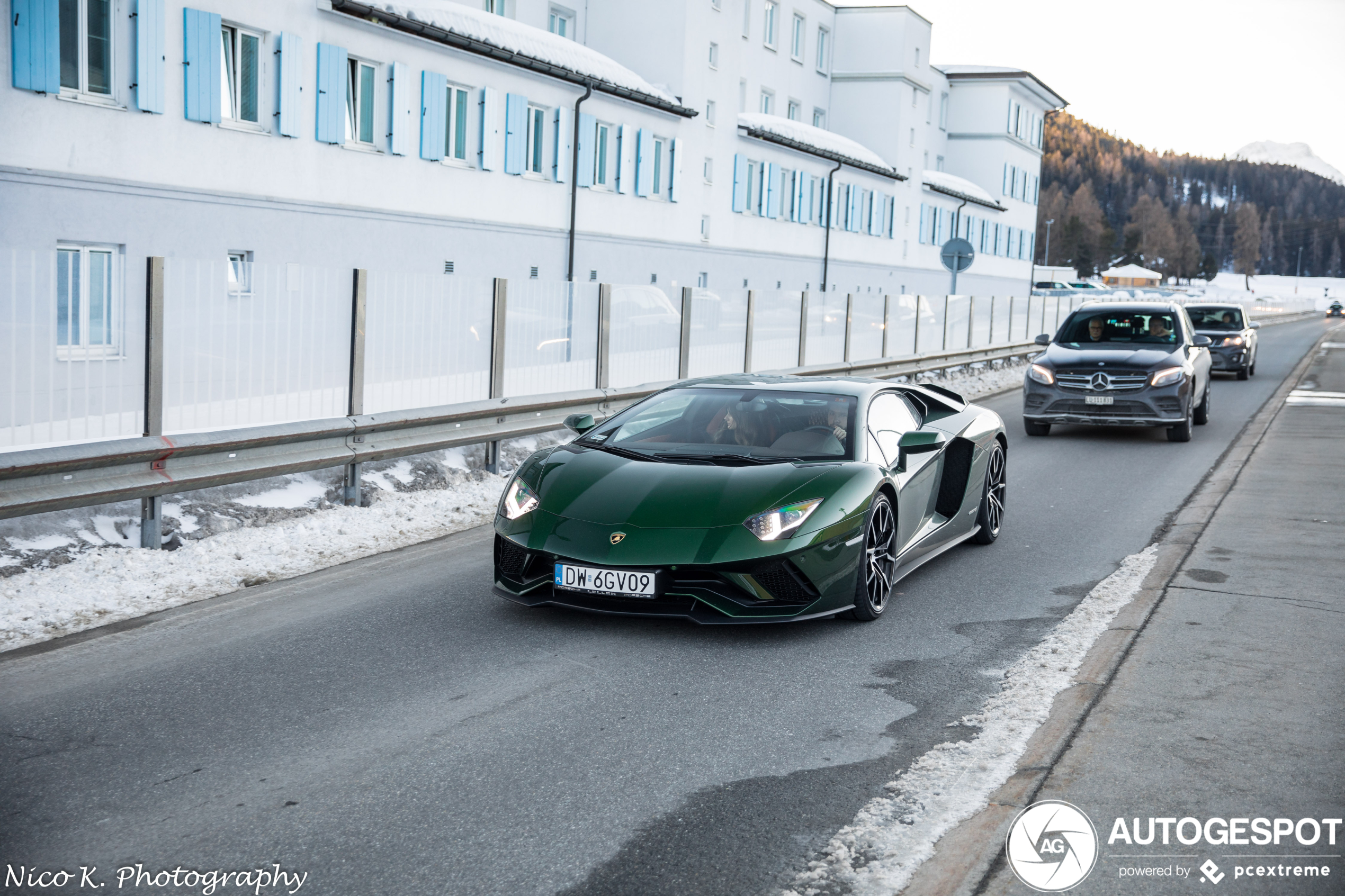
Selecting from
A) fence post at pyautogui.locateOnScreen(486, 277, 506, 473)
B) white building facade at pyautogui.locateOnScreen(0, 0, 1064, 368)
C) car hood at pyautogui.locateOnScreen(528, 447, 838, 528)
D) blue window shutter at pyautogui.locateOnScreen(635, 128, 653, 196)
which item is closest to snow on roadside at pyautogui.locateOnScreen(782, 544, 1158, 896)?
car hood at pyautogui.locateOnScreen(528, 447, 838, 528)

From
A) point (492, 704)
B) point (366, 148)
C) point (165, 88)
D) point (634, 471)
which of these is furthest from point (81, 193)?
point (492, 704)

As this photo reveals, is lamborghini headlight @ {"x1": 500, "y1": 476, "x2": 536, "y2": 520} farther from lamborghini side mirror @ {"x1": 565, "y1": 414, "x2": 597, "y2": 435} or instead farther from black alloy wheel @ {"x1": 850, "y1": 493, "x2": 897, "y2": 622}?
black alloy wheel @ {"x1": 850, "y1": 493, "x2": 897, "y2": 622}

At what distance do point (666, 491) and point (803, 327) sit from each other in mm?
12667

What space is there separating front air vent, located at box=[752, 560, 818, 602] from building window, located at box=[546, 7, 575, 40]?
31339mm

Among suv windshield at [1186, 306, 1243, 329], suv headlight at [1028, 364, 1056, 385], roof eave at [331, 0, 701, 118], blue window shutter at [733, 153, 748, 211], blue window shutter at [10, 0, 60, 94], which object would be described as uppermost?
roof eave at [331, 0, 701, 118]

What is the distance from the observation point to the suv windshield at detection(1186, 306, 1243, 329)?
26500 mm

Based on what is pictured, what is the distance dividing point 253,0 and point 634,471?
1684 cm

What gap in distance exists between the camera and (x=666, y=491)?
6.04m

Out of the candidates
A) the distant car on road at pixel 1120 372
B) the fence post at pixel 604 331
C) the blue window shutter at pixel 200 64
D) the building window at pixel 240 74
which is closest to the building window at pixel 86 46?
the blue window shutter at pixel 200 64

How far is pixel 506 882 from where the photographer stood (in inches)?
133

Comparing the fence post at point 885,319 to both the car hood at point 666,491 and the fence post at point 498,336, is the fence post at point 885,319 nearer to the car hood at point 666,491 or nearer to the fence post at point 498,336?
the fence post at point 498,336

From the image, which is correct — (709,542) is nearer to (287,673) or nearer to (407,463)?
(287,673)

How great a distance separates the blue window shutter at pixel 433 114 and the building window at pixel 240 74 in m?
4.16

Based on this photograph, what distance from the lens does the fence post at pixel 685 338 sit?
14859 mm
